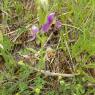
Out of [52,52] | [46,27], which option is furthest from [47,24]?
[52,52]

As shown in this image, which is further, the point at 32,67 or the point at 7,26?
the point at 7,26

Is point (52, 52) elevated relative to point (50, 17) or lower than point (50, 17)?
lower

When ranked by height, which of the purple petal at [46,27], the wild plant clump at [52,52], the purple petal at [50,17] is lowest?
the wild plant clump at [52,52]

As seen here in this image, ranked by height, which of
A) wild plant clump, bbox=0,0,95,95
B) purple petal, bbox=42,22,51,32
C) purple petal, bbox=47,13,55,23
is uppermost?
purple petal, bbox=47,13,55,23

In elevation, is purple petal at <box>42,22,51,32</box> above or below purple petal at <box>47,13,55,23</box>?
below

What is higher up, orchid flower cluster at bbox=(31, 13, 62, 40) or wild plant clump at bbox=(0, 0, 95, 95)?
orchid flower cluster at bbox=(31, 13, 62, 40)

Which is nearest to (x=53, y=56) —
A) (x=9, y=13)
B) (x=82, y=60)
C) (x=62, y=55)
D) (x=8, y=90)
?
(x=62, y=55)

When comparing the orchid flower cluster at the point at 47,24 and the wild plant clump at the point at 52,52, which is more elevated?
the orchid flower cluster at the point at 47,24

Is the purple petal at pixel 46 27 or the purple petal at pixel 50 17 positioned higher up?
the purple petal at pixel 50 17

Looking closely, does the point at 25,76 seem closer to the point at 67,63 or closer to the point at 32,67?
the point at 32,67

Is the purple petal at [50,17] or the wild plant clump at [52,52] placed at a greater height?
the purple petal at [50,17]

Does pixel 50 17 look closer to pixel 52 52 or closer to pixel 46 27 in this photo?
pixel 46 27
